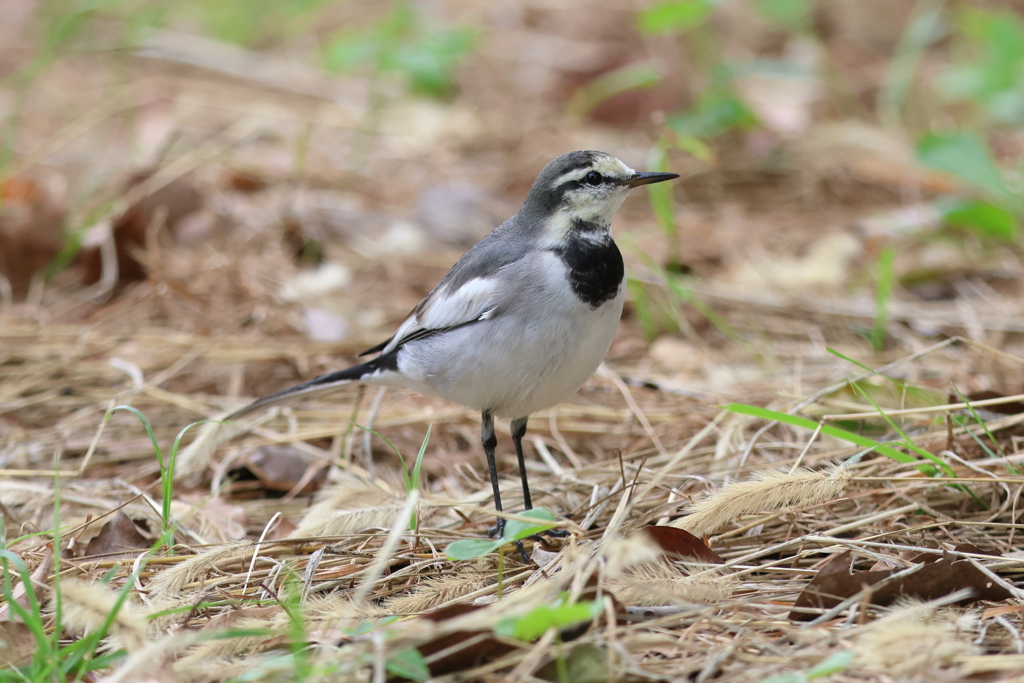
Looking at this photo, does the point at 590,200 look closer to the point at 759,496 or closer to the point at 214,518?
the point at 759,496

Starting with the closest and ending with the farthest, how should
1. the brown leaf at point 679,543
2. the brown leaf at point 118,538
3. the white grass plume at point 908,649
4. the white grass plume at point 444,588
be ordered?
the white grass plume at point 908,649
the white grass plume at point 444,588
the brown leaf at point 679,543
the brown leaf at point 118,538

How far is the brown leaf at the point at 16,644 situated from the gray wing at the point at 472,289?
183cm

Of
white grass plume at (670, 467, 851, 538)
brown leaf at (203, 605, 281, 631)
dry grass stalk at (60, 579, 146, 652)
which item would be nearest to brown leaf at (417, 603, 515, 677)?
brown leaf at (203, 605, 281, 631)

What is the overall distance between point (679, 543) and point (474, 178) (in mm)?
5146

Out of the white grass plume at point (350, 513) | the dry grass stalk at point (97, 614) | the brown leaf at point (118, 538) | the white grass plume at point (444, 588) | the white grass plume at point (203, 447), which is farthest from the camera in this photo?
the white grass plume at point (203, 447)

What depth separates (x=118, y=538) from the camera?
340 cm

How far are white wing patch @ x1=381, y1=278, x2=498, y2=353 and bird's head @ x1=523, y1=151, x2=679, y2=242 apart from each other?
36 centimetres

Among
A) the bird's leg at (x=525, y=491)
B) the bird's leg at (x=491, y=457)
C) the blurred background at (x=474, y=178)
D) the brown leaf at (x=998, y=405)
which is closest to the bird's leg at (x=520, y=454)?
the bird's leg at (x=525, y=491)

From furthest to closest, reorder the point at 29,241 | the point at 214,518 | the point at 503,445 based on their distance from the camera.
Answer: the point at 29,241, the point at 503,445, the point at 214,518

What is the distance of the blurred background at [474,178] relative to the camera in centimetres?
516

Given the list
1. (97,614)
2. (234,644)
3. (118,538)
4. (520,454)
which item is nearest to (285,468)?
(118,538)

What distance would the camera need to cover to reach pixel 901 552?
2.95 m

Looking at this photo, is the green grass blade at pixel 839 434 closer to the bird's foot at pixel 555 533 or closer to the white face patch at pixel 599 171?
the bird's foot at pixel 555 533

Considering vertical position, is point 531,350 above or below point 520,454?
above
